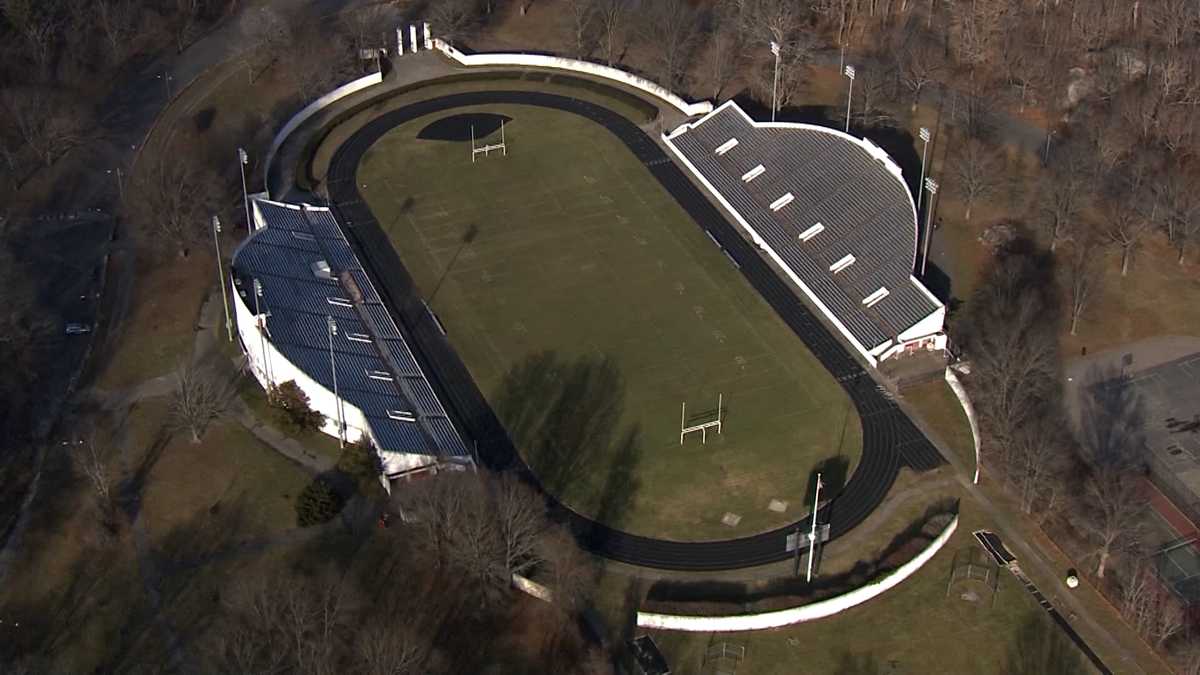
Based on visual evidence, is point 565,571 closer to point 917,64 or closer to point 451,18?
point 917,64

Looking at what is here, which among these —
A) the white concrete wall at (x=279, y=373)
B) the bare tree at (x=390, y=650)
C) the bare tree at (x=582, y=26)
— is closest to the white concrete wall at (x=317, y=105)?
the bare tree at (x=582, y=26)

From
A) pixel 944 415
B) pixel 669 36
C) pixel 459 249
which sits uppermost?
pixel 669 36

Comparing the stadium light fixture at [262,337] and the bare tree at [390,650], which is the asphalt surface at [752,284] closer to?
the stadium light fixture at [262,337]

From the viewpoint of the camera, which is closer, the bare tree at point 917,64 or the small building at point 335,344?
the small building at point 335,344

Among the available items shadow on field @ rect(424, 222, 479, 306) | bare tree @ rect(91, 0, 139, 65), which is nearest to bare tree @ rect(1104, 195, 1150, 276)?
shadow on field @ rect(424, 222, 479, 306)

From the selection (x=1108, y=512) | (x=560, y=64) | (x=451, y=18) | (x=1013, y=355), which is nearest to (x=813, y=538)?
(x=1108, y=512)

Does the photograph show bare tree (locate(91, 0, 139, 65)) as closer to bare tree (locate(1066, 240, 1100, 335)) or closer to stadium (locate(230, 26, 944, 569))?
stadium (locate(230, 26, 944, 569))

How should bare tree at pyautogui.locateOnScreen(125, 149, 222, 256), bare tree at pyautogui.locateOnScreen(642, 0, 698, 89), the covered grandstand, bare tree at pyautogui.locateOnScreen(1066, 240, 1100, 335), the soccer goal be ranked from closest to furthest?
the covered grandstand
bare tree at pyautogui.locateOnScreen(1066, 240, 1100, 335)
bare tree at pyautogui.locateOnScreen(125, 149, 222, 256)
the soccer goal
bare tree at pyautogui.locateOnScreen(642, 0, 698, 89)
